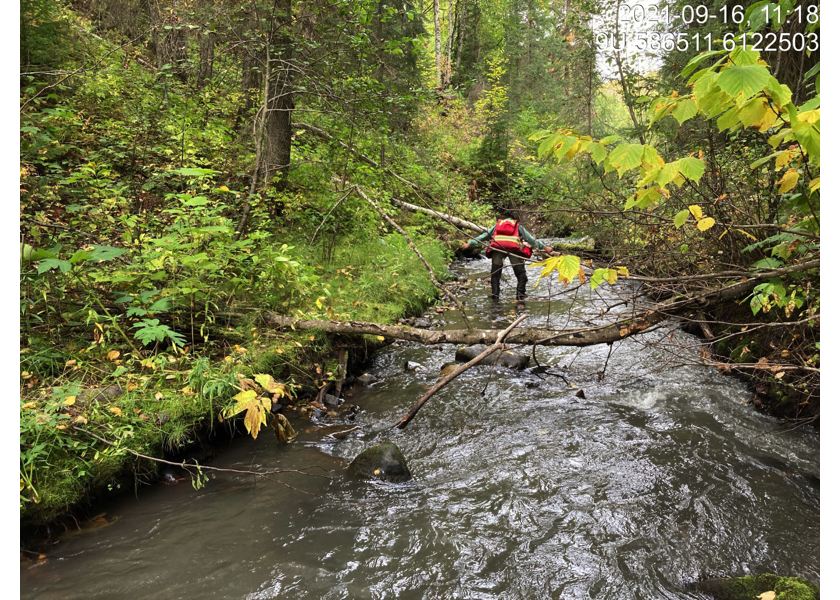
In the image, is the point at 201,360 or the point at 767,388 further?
the point at 767,388

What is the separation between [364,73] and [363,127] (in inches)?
41.8

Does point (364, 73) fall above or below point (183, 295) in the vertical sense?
above

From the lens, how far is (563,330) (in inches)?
182

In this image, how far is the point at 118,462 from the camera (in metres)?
3.66

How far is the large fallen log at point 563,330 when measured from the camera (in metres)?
4.42

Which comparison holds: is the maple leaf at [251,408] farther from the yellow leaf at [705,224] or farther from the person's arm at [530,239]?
the person's arm at [530,239]

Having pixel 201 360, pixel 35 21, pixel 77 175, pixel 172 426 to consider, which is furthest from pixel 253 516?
pixel 35 21

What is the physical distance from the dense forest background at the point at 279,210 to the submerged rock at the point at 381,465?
1076 millimetres

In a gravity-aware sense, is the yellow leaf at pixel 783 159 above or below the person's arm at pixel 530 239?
below

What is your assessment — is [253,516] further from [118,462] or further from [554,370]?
[554,370]

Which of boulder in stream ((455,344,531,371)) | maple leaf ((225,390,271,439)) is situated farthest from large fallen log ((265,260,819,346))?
maple leaf ((225,390,271,439))

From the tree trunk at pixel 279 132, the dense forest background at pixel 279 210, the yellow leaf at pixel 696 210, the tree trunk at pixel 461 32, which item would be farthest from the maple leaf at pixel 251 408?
the tree trunk at pixel 461 32

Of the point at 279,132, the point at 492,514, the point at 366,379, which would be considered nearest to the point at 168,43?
the point at 279,132

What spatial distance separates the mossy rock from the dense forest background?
1417 mm
